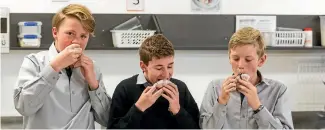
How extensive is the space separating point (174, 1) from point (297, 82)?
106cm

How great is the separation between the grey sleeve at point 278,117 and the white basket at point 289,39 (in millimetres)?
1245

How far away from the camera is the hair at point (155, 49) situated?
1.59 meters

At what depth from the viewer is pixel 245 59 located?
5.30ft

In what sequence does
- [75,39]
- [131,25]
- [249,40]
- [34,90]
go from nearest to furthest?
[34,90]
[75,39]
[249,40]
[131,25]

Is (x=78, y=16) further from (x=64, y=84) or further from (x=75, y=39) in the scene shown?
(x=64, y=84)

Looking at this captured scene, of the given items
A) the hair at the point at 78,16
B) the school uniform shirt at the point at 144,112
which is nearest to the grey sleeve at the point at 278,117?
the school uniform shirt at the point at 144,112

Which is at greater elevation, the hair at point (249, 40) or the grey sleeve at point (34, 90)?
the hair at point (249, 40)

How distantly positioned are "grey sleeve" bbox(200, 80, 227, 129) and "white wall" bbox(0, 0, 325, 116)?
3.98 ft

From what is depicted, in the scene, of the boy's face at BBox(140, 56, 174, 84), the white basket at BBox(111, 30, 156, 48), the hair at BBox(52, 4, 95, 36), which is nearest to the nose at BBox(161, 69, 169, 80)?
the boy's face at BBox(140, 56, 174, 84)

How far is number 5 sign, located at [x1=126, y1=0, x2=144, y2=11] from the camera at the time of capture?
9.11ft

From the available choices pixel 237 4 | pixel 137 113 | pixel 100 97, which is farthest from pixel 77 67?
pixel 237 4

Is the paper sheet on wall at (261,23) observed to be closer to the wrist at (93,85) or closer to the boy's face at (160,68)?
the boy's face at (160,68)

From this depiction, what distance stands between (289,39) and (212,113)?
146cm

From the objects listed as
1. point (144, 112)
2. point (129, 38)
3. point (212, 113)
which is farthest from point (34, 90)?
point (129, 38)
